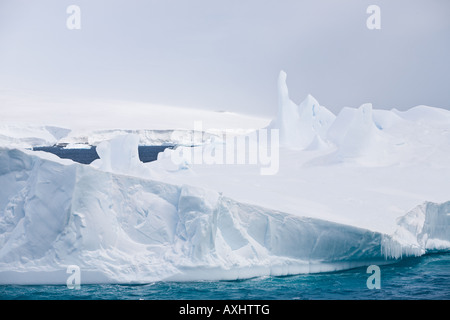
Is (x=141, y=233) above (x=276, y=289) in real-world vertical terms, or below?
above

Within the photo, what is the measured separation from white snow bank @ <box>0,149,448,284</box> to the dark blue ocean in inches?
13.3

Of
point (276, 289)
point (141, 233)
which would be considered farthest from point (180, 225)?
point (276, 289)

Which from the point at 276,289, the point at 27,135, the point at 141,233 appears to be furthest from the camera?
the point at 27,135

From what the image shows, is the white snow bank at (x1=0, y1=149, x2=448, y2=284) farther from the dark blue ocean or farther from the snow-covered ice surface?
the dark blue ocean

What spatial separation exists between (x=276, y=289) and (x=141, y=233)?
11.8ft

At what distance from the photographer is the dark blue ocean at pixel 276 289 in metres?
11.5

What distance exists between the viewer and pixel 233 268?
1280 cm

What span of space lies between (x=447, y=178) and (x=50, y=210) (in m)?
12.6

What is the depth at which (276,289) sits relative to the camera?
12.1m

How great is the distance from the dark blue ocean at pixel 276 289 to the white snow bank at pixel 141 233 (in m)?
0.34

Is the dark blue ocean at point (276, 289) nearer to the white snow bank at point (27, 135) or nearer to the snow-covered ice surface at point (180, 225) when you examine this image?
the snow-covered ice surface at point (180, 225)

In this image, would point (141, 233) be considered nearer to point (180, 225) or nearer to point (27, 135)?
point (180, 225)

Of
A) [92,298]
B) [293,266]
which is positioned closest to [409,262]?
[293,266]
